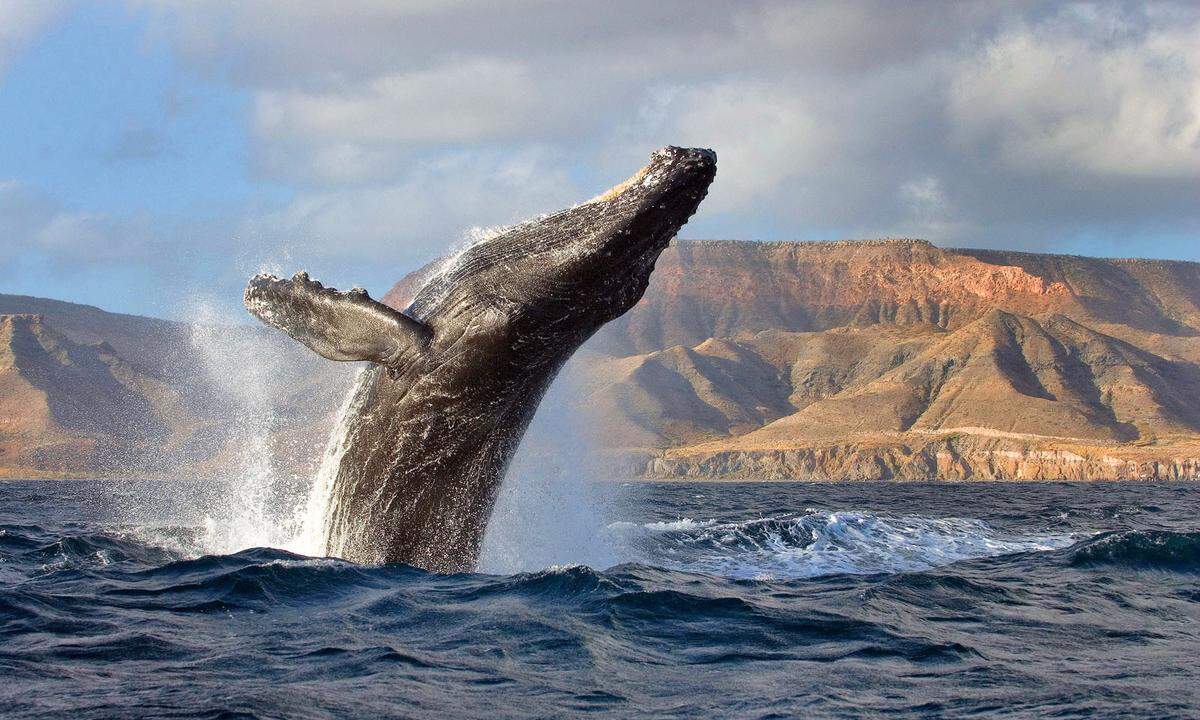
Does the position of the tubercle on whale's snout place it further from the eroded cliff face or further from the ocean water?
the eroded cliff face

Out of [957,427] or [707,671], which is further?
[957,427]

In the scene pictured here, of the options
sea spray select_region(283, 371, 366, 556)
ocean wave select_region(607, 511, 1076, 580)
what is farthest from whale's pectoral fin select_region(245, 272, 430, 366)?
ocean wave select_region(607, 511, 1076, 580)

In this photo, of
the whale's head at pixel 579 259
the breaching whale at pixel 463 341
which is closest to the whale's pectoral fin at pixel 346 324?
the breaching whale at pixel 463 341

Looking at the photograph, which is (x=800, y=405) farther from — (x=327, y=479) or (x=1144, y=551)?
(x=327, y=479)

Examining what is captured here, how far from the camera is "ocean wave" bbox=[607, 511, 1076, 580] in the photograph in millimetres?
13844

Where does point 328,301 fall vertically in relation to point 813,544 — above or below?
above

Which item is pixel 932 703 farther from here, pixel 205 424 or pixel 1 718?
pixel 205 424

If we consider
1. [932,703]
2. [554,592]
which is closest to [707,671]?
[932,703]

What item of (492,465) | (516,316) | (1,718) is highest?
(516,316)

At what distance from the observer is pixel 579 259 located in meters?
8.89

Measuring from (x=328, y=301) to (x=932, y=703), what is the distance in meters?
5.46

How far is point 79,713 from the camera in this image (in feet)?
18.0

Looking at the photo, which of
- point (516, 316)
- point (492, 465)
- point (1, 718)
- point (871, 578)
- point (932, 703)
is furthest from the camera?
point (871, 578)

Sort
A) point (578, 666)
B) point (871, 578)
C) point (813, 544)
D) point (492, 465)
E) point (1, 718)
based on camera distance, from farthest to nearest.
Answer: point (813, 544) → point (871, 578) → point (492, 465) → point (578, 666) → point (1, 718)
